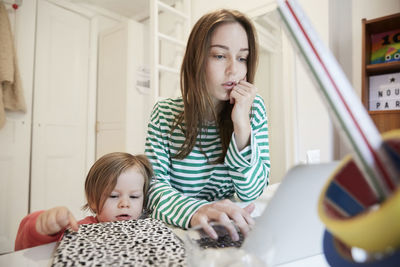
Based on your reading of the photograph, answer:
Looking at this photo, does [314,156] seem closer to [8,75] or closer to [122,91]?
[122,91]

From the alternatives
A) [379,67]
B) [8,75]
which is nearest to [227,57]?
[379,67]

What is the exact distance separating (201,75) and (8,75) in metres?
1.93

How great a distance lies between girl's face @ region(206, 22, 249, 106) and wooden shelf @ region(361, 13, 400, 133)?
3.83ft

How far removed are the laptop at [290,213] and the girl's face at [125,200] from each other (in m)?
0.52

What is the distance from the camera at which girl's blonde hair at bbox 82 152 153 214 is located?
30.3 inches

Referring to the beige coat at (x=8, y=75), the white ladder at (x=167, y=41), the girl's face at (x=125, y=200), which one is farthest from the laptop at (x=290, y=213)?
the beige coat at (x=8, y=75)

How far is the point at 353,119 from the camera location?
0.16 meters

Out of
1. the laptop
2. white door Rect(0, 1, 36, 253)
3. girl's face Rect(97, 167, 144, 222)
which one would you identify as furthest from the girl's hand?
white door Rect(0, 1, 36, 253)

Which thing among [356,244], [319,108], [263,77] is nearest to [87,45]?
[263,77]

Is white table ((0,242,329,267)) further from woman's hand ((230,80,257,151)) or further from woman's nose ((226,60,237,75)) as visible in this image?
woman's nose ((226,60,237,75))

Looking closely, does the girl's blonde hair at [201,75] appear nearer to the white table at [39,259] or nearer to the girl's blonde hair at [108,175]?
the girl's blonde hair at [108,175]

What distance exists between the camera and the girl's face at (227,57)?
0.75 metres

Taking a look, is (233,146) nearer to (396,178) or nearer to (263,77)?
(396,178)

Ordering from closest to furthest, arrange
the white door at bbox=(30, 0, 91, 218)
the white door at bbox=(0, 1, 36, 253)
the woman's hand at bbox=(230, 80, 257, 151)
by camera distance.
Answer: the woman's hand at bbox=(230, 80, 257, 151), the white door at bbox=(0, 1, 36, 253), the white door at bbox=(30, 0, 91, 218)
